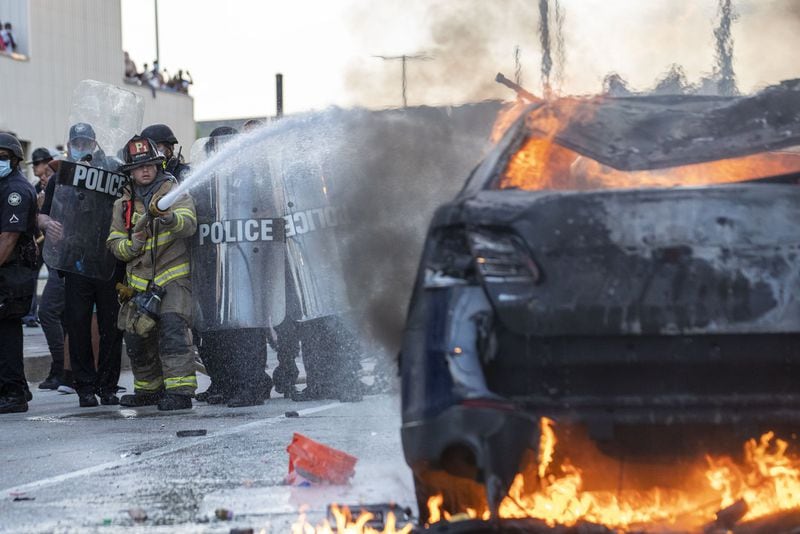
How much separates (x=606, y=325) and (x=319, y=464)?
7.40 feet

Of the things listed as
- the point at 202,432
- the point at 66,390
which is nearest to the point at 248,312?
the point at 202,432

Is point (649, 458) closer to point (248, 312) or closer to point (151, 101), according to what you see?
point (248, 312)

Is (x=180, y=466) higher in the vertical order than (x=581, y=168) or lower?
lower

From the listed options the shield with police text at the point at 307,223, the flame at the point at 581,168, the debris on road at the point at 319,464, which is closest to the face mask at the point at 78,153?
the shield with police text at the point at 307,223

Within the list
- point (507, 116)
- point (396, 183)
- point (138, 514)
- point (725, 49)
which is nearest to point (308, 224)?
point (396, 183)

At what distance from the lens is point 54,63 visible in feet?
99.6

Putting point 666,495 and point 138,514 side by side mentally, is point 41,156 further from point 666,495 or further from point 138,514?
point 666,495

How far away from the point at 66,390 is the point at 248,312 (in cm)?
263

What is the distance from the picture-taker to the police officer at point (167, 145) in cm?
1008

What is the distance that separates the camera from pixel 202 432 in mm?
7902

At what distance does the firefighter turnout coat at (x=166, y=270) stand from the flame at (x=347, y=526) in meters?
4.72

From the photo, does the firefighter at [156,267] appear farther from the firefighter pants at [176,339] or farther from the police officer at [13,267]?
the police officer at [13,267]

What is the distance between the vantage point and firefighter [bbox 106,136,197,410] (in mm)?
9375

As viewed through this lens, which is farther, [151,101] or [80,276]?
[151,101]
